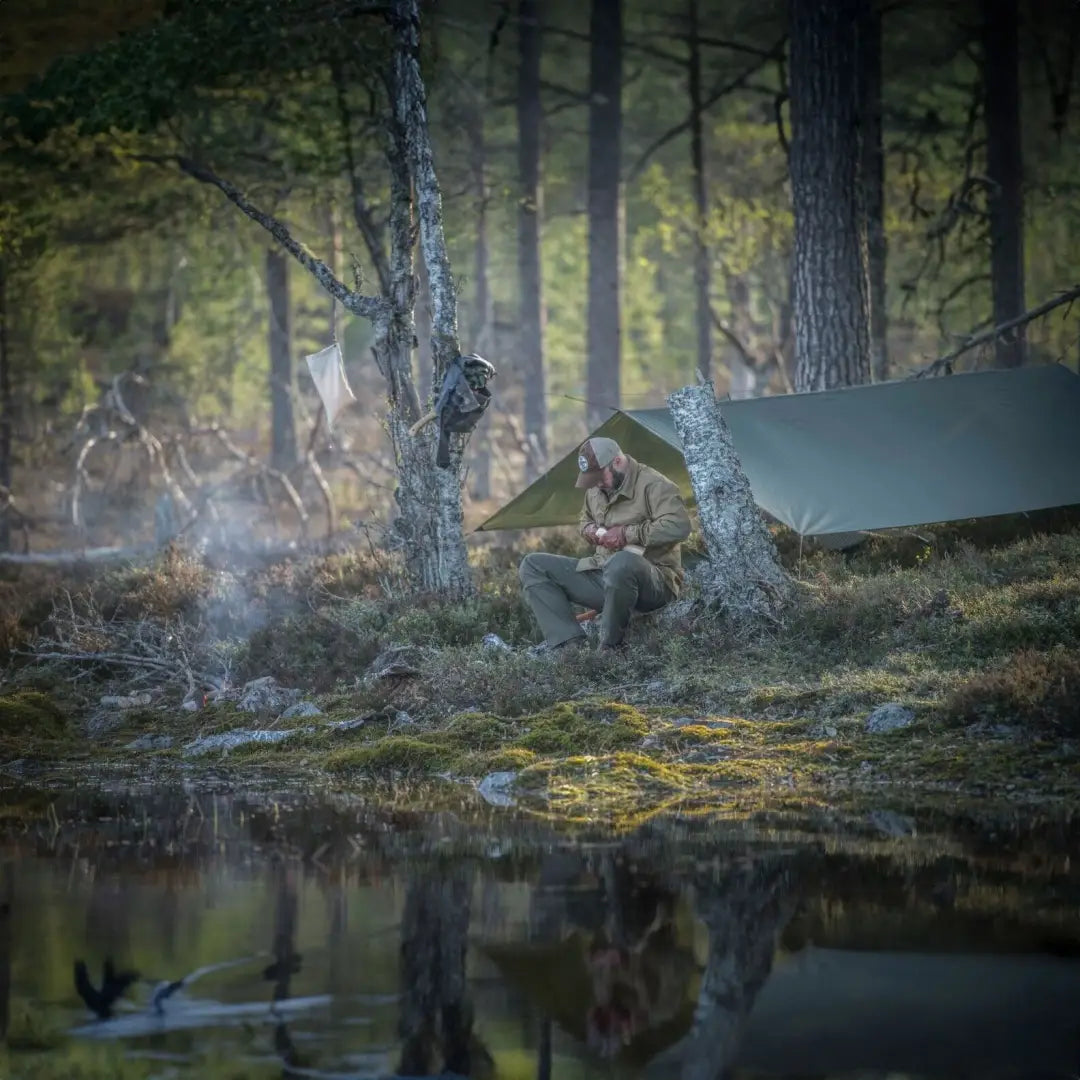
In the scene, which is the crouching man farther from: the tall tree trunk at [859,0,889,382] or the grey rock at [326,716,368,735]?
the tall tree trunk at [859,0,889,382]

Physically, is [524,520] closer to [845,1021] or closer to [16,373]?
[845,1021]

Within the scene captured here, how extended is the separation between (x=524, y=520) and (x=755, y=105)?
19809mm

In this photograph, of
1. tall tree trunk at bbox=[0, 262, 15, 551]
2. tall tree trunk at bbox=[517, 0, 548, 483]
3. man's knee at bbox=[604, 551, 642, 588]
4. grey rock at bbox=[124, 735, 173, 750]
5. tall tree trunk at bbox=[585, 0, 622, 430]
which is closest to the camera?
grey rock at bbox=[124, 735, 173, 750]

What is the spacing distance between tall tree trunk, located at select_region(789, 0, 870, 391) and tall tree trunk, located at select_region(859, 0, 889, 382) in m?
3.29

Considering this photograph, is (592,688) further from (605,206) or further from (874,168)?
(605,206)

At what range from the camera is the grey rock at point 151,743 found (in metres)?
10.9

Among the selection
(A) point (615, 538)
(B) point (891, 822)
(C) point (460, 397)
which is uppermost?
(C) point (460, 397)

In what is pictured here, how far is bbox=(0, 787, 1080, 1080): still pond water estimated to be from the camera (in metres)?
4.73

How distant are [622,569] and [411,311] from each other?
3867mm

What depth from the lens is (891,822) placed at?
756 cm

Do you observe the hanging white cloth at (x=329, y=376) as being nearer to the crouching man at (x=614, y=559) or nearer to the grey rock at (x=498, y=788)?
the crouching man at (x=614, y=559)

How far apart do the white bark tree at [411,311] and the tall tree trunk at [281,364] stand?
524 inches

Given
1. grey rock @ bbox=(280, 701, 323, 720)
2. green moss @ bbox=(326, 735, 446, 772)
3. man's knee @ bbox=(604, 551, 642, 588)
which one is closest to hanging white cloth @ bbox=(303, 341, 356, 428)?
grey rock @ bbox=(280, 701, 323, 720)

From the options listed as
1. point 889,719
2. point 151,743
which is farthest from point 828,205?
point 151,743
